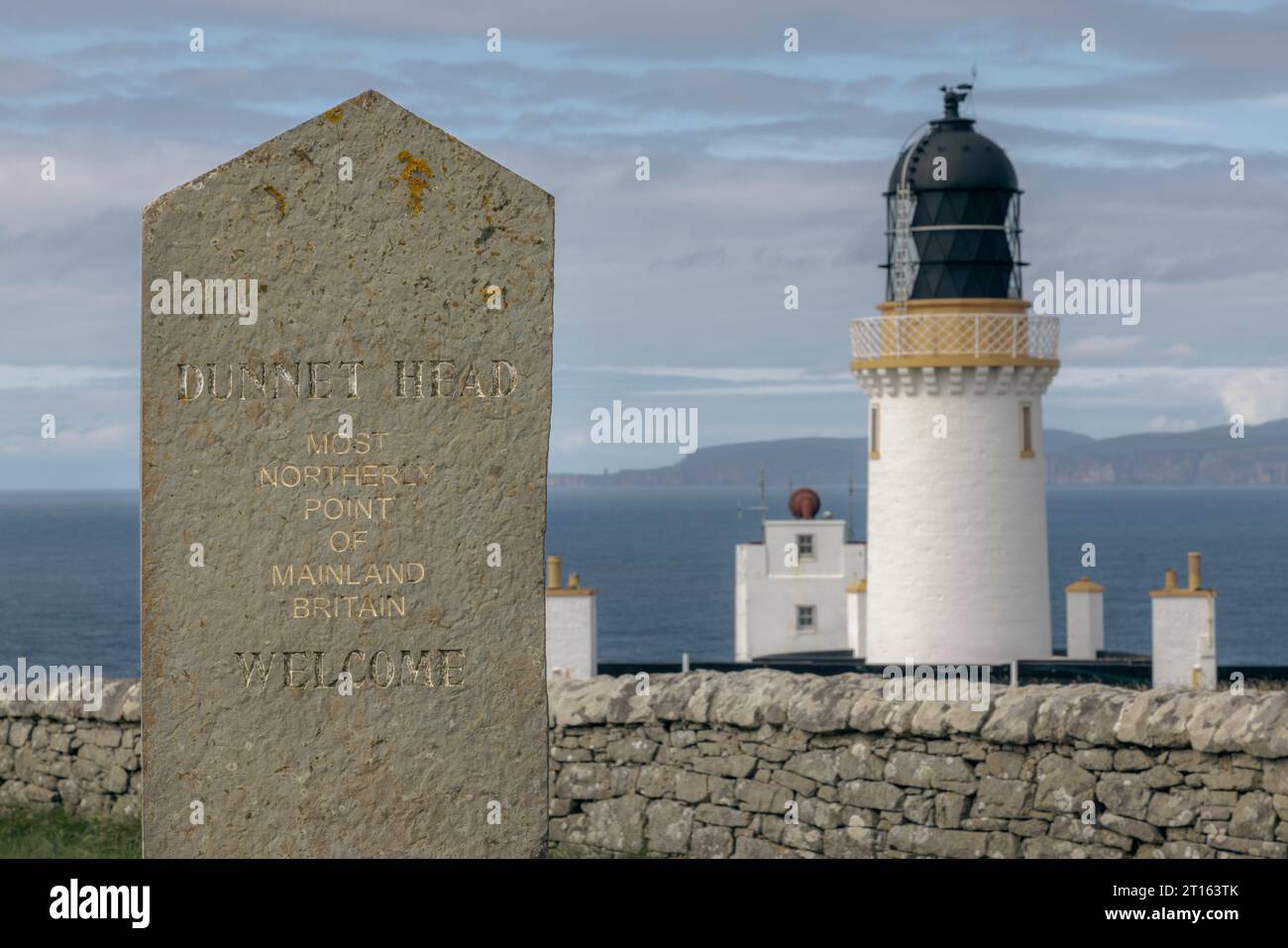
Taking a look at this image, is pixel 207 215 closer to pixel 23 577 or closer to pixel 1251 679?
pixel 1251 679

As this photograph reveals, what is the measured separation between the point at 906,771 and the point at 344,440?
484 centimetres

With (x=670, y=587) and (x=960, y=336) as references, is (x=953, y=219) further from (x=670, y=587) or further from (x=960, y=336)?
(x=670, y=587)

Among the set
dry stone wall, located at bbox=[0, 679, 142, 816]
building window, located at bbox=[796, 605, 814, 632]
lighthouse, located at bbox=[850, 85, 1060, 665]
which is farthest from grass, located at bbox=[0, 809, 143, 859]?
building window, located at bbox=[796, 605, 814, 632]

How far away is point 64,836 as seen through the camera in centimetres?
1287

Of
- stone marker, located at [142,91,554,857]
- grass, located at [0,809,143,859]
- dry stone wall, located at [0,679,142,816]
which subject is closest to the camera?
stone marker, located at [142,91,554,857]

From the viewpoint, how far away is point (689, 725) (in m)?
13.0

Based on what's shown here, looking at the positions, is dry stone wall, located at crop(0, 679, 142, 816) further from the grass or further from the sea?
the sea

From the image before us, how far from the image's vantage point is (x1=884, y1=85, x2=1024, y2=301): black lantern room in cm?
3134

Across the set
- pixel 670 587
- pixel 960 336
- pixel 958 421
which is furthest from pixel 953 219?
pixel 670 587

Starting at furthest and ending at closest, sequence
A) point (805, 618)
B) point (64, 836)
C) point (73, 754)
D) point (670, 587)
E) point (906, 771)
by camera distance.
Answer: point (670, 587)
point (805, 618)
point (73, 754)
point (64, 836)
point (906, 771)

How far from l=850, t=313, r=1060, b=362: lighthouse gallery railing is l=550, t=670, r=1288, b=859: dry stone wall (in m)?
18.2

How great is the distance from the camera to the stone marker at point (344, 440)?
9.12 m

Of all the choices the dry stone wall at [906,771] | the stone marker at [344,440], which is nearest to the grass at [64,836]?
the dry stone wall at [906,771]
